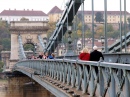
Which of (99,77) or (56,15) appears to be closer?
(99,77)

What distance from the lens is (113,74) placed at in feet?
27.9

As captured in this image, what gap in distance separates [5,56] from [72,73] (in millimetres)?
110020

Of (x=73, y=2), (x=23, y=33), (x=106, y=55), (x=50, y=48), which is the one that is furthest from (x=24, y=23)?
(x=106, y=55)

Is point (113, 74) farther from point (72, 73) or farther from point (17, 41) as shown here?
point (17, 41)

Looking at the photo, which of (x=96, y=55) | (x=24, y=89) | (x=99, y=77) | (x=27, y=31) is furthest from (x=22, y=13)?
(x=99, y=77)

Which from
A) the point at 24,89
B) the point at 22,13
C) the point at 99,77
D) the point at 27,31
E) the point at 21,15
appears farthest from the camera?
the point at 22,13

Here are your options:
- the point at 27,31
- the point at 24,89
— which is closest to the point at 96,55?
the point at 24,89

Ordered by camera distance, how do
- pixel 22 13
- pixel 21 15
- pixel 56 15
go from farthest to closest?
1. pixel 22 13
2. pixel 21 15
3. pixel 56 15

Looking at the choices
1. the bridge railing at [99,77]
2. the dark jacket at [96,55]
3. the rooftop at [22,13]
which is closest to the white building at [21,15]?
the rooftop at [22,13]

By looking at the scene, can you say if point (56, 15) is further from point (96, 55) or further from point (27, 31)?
point (96, 55)

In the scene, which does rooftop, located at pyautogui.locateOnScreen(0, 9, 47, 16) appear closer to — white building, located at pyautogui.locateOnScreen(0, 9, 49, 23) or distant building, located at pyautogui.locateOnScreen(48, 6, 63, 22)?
white building, located at pyautogui.locateOnScreen(0, 9, 49, 23)

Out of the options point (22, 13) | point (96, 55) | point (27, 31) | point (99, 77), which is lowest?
point (99, 77)

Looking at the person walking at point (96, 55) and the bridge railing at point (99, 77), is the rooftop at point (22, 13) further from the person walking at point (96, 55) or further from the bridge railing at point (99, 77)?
the person walking at point (96, 55)

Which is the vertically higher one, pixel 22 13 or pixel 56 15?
pixel 22 13
